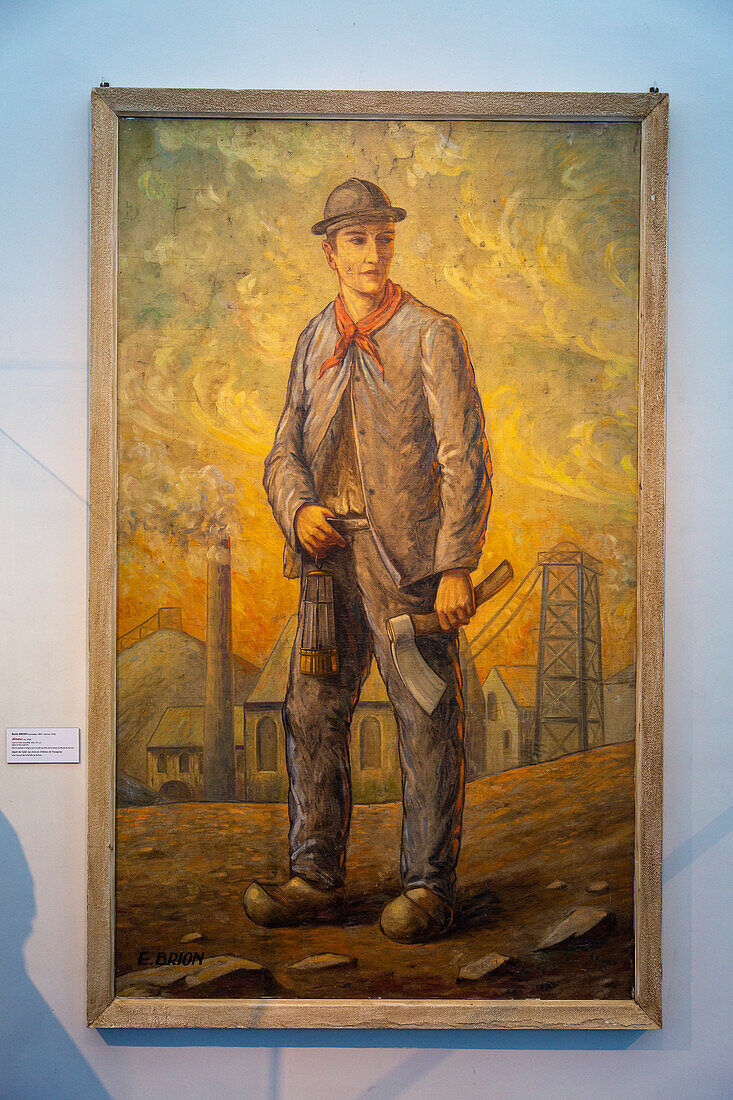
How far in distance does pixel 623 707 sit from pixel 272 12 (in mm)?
2612

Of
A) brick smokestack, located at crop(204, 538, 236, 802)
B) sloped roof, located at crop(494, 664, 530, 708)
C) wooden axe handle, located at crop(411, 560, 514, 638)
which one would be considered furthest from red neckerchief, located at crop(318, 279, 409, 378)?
sloped roof, located at crop(494, 664, 530, 708)

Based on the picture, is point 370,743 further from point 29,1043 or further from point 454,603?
point 29,1043

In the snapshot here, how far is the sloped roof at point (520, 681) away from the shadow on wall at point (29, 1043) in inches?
69.7

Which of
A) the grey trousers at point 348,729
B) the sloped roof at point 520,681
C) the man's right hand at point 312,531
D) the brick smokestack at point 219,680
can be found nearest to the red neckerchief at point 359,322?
the man's right hand at point 312,531

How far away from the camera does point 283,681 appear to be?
2.28 metres

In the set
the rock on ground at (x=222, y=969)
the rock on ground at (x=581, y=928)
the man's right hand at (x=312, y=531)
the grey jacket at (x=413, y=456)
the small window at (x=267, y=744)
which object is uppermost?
the grey jacket at (x=413, y=456)

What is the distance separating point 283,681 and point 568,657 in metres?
0.96

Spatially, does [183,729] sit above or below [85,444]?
below

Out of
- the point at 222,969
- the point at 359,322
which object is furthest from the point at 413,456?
the point at 222,969

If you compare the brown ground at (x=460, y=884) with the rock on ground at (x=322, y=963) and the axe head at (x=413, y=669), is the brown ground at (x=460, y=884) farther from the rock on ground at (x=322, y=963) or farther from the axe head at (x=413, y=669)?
the axe head at (x=413, y=669)

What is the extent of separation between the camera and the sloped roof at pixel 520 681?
2.28 m

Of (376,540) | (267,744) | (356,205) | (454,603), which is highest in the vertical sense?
(356,205)

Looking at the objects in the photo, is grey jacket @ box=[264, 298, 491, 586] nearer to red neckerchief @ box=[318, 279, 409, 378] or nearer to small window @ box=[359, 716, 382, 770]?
red neckerchief @ box=[318, 279, 409, 378]

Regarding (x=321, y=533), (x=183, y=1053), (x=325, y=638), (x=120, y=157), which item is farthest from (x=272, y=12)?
(x=183, y=1053)
